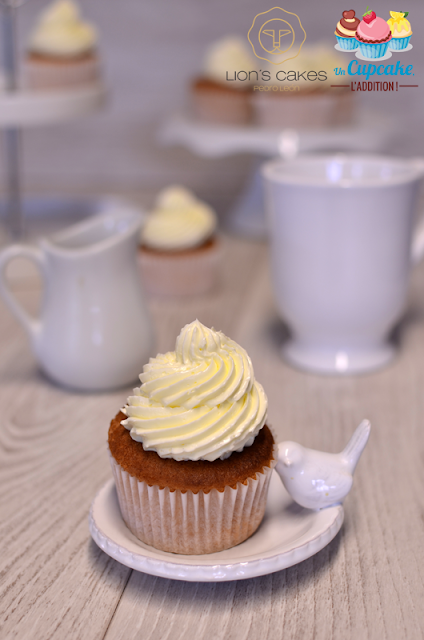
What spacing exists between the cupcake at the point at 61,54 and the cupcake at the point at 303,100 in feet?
1.16

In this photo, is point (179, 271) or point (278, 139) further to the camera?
point (278, 139)

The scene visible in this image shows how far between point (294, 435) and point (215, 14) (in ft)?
5.02

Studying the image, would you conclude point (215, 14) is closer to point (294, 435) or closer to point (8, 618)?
point (294, 435)

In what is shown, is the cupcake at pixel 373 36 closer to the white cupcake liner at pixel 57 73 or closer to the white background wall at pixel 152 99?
the white cupcake liner at pixel 57 73

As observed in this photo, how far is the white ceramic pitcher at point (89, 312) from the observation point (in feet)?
2.77

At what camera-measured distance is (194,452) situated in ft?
1.77

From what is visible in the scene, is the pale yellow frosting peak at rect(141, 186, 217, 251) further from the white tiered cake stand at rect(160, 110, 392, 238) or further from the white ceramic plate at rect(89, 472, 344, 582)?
the white ceramic plate at rect(89, 472, 344, 582)

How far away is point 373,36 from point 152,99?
1264 mm

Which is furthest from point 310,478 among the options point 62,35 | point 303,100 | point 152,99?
point 152,99

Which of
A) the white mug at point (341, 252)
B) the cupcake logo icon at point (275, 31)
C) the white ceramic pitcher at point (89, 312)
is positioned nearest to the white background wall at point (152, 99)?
the cupcake logo icon at point (275, 31)

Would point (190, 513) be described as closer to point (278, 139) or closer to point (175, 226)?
point (175, 226)

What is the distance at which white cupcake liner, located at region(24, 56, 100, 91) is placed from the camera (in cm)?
134

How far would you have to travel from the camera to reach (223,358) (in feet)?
1.91

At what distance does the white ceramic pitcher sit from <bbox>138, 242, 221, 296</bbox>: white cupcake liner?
296mm
